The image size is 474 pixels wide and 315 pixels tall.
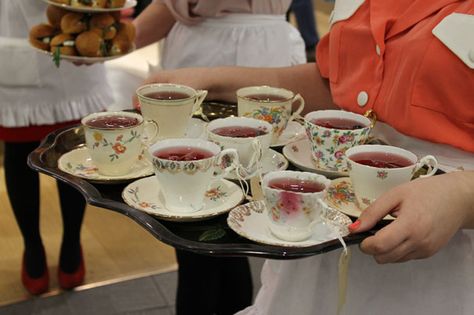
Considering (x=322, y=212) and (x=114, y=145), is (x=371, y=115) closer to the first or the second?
(x=322, y=212)

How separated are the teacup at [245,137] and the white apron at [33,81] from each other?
40.8 inches

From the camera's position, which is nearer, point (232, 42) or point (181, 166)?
point (181, 166)

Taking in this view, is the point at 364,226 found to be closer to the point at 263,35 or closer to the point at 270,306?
the point at 270,306

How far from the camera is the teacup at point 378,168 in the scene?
3.56 ft

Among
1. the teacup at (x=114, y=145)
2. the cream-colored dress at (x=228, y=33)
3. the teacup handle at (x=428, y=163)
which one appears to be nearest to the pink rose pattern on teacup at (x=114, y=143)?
the teacup at (x=114, y=145)

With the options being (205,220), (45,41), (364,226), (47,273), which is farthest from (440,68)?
(47,273)

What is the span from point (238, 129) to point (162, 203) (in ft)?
0.74

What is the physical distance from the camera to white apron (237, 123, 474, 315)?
1140 millimetres

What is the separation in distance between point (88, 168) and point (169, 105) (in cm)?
18

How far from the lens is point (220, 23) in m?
2.07

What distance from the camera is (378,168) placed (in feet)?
3.53

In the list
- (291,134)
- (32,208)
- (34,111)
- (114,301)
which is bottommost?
(114,301)

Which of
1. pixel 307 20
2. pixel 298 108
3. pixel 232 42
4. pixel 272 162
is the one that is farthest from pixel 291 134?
pixel 307 20

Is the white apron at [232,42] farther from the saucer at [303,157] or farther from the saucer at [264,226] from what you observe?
the saucer at [264,226]
